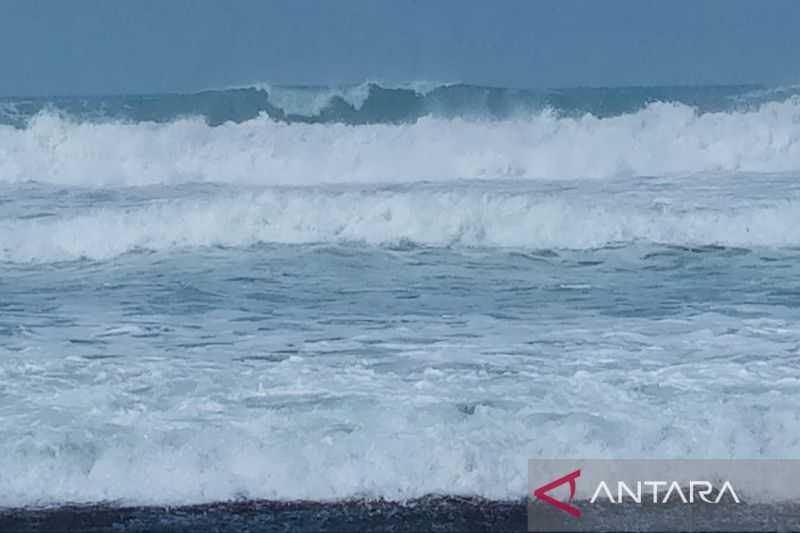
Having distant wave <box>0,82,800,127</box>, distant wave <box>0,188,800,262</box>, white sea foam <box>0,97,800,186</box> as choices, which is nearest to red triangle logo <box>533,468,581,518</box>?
distant wave <box>0,188,800,262</box>

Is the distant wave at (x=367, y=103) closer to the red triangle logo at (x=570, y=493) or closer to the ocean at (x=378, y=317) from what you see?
the ocean at (x=378, y=317)

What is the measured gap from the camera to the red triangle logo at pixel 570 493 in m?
3.86

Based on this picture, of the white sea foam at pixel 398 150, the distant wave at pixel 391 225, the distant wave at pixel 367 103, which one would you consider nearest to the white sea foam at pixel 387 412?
the distant wave at pixel 391 225

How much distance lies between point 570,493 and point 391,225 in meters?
6.19

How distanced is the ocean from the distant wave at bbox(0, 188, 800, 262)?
31 millimetres

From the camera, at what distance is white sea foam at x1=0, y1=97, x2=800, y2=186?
13.7 m

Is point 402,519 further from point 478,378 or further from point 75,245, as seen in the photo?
point 75,245

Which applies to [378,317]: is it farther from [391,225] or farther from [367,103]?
[367,103]

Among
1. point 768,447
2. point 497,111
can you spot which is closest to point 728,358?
point 768,447

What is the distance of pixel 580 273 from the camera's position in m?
8.16

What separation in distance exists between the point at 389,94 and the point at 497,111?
6.93ft

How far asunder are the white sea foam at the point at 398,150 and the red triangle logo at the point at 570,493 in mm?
9634

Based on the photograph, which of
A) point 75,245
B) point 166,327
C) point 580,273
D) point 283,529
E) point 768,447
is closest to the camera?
point 283,529

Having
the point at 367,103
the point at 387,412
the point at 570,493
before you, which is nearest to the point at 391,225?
the point at 387,412
